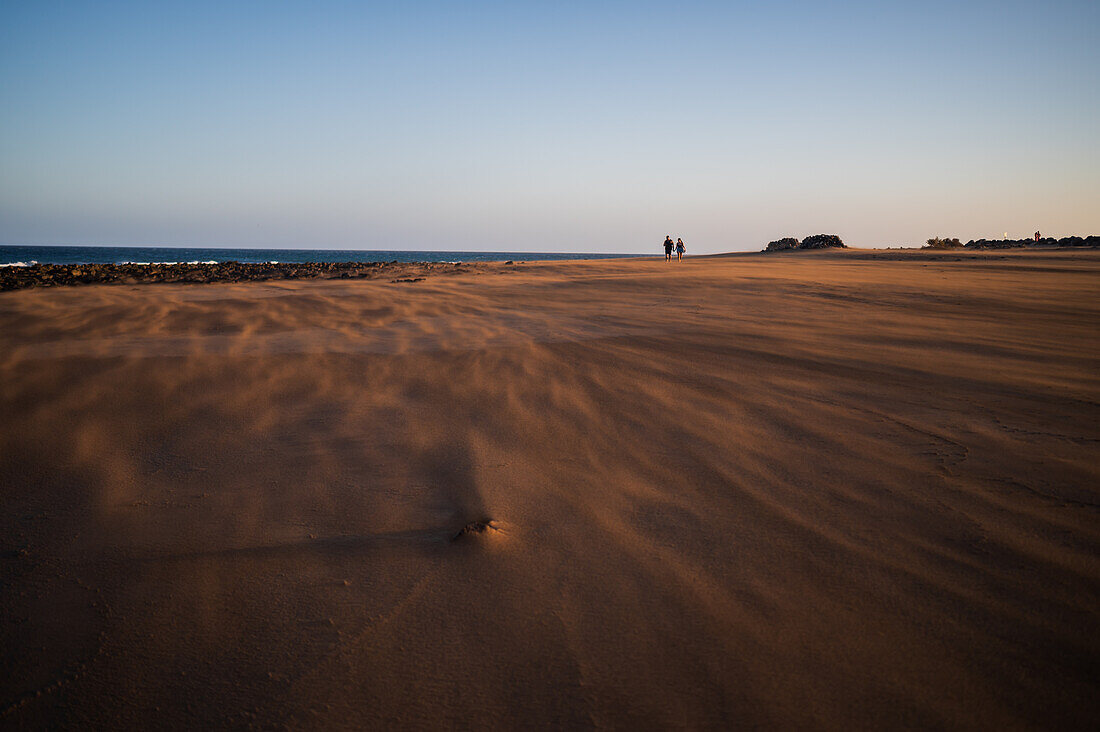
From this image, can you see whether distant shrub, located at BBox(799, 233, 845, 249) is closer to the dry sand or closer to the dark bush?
the dark bush

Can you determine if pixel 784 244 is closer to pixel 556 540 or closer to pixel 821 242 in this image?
pixel 821 242

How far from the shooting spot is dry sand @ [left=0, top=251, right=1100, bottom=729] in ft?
4.64

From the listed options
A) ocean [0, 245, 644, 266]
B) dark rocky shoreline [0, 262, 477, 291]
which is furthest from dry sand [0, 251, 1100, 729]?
ocean [0, 245, 644, 266]

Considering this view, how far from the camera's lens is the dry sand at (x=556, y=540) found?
1415mm

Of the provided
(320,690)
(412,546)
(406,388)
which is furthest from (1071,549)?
(406,388)

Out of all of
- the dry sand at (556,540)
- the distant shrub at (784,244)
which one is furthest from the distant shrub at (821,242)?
the dry sand at (556,540)

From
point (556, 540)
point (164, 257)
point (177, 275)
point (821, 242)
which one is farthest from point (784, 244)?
point (164, 257)

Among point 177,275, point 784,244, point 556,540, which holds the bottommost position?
point 556,540

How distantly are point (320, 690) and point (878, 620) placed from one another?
1508mm

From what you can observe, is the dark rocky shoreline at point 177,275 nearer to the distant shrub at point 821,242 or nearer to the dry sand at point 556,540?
the dry sand at point 556,540

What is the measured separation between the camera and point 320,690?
56.2 inches

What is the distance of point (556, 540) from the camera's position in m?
2.05

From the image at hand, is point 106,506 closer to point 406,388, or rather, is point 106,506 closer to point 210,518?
point 210,518

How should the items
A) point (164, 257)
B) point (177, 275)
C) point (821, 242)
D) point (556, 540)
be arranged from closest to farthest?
point (556, 540) → point (177, 275) → point (821, 242) → point (164, 257)
